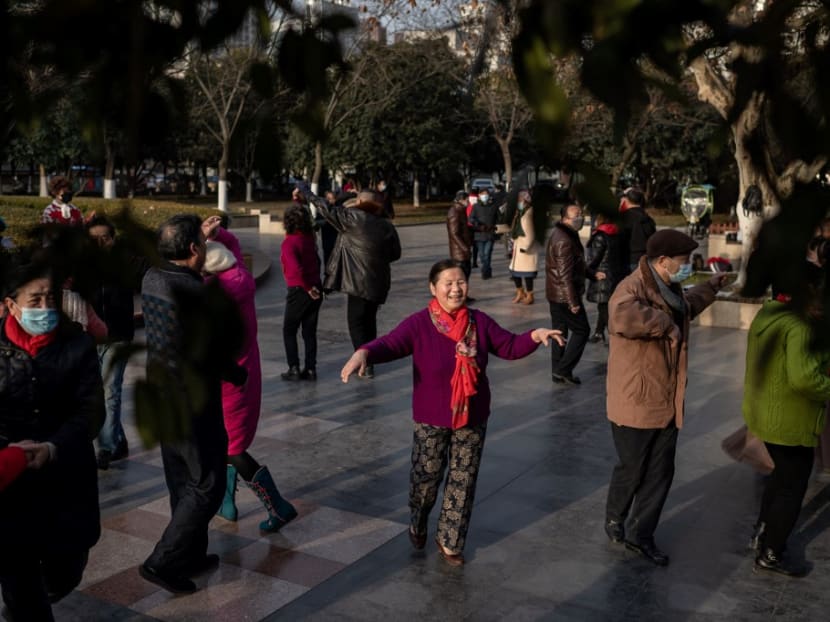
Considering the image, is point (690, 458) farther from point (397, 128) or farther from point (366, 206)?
point (397, 128)

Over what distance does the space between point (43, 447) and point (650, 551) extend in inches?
128

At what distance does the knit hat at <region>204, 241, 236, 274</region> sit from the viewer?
17.0 ft

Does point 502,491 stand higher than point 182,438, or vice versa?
point 182,438

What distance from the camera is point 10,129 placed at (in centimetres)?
193

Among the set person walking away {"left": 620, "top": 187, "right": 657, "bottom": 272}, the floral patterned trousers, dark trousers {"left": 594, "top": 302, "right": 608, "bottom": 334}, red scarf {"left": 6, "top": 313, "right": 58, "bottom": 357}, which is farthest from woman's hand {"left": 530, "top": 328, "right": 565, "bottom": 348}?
dark trousers {"left": 594, "top": 302, "right": 608, "bottom": 334}

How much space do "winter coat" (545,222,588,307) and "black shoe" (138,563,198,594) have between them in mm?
5403

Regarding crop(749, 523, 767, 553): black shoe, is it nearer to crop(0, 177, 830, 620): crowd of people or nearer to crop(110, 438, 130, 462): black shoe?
crop(0, 177, 830, 620): crowd of people

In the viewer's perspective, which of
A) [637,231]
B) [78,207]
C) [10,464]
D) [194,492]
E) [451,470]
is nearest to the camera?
[10,464]

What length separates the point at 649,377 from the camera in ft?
17.4

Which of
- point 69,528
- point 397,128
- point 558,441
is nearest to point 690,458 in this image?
point 558,441

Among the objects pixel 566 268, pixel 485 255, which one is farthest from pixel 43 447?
pixel 485 255

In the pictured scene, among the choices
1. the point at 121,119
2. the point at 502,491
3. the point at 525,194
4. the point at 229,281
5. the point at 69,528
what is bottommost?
the point at 502,491

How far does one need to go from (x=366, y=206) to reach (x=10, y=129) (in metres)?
7.67

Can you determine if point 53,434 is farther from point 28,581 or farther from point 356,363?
point 356,363
